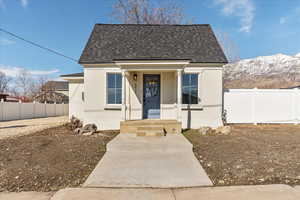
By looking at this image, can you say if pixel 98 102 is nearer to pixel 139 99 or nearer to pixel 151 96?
pixel 139 99

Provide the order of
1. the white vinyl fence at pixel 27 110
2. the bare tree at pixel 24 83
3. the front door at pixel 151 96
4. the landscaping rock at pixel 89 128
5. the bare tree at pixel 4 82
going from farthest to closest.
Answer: the bare tree at pixel 24 83 < the bare tree at pixel 4 82 < the white vinyl fence at pixel 27 110 < the front door at pixel 151 96 < the landscaping rock at pixel 89 128

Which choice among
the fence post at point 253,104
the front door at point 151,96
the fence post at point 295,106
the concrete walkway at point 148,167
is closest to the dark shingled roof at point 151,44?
the front door at point 151,96

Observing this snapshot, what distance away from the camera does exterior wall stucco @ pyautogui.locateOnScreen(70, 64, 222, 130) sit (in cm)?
803

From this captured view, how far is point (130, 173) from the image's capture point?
11.4 feet

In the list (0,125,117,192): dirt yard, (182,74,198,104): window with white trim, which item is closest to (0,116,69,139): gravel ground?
(0,125,117,192): dirt yard

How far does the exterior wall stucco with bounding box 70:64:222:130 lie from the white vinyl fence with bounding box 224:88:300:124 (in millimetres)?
1411

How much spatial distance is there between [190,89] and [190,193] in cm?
591

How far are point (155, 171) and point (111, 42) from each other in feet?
23.9

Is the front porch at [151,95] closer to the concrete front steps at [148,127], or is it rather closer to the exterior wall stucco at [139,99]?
the exterior wall stucco at [139,99]

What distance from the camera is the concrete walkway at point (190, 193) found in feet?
8.50

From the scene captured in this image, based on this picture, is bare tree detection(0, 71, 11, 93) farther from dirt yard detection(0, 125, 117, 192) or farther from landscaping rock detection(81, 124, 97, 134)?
dirt yard detection(0, 125, 117, 192)

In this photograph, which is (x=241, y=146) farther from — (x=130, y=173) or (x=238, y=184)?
(x=130, y=173)

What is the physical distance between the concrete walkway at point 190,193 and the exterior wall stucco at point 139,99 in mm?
5207

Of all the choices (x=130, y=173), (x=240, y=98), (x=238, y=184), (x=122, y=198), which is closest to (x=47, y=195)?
(x=122, y=198)
